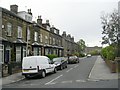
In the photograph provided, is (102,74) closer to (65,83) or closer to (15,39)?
(65,83)

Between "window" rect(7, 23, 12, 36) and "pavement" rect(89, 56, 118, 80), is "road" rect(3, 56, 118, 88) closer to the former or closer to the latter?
"pavement" rect(89, 56, 118, 80)

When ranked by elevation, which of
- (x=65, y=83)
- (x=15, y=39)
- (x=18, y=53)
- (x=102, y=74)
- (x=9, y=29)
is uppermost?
(x=9, y=29)

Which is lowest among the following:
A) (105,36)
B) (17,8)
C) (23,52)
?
(23,52)

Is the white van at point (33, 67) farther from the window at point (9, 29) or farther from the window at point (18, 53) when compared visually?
the window at point (18, 53)

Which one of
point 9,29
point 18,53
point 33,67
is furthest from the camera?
point 18,53

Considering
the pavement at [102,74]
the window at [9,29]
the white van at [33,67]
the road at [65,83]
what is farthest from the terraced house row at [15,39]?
the pavement at [102,74]

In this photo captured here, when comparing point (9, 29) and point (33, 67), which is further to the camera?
point (9, 29)

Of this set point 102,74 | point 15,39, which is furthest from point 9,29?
point 102,74

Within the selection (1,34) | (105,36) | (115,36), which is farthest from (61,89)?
(105,36)

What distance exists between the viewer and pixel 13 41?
32188mm

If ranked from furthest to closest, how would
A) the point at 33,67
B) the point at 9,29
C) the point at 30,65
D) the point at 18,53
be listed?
the point at 18,53, the point at 9,29, the point at 30,65, the point at 33,67

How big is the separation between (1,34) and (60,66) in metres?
8.53

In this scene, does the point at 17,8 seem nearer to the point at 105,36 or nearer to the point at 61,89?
the point at 105,36

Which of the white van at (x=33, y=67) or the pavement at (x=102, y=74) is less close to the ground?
the white van at (x=33, y=67)
